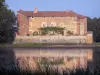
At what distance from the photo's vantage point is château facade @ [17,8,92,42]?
86.8 meters

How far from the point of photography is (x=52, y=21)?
89.5 m

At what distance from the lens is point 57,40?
79000 mm

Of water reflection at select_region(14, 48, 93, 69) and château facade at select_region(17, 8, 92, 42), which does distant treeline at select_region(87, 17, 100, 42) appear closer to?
château facade at select_region(17, 8, 92, 42)

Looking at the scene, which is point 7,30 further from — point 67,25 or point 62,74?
point 62,74

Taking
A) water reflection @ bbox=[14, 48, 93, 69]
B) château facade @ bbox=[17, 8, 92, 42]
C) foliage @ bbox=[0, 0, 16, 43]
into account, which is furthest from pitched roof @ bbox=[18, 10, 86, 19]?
water reflection @ bbox=[14, 48, 93, 69]

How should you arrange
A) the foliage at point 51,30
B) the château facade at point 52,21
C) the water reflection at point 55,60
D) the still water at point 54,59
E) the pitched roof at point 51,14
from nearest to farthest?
the water reflection at point 55,60, the still water at point 54,59, the foliage at point 51,30, the château facade at point 52,21, the pitched roof at point 51,14

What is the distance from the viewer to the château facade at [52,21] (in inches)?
3418

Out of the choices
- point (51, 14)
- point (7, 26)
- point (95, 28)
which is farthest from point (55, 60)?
point (95, 28)

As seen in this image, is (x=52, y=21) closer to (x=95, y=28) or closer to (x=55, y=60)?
(x=95, y=28)

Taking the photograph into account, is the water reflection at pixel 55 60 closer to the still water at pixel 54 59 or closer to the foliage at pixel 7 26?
the still water at pixel 54 59

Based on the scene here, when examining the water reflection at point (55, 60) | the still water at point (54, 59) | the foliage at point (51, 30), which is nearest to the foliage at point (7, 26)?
the foliage at point (51, 30)

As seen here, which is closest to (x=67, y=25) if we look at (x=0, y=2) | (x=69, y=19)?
(x=69, y=19)

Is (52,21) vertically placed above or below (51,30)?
above

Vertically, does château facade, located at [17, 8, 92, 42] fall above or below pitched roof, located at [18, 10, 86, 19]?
below
